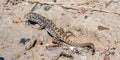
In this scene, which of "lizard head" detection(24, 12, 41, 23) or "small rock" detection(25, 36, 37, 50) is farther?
"lizard head" detection(24, 12, 41, 23)

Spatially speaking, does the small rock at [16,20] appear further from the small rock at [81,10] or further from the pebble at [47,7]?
the small rock at [81,10]

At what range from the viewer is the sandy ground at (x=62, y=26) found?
23.6ft

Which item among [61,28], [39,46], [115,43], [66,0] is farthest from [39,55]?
[66,0]

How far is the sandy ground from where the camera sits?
7.20 metres

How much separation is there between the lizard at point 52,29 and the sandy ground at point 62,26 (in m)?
0.10

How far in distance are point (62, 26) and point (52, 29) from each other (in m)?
0.25

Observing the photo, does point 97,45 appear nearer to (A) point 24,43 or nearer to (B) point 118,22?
(B) point 118,22

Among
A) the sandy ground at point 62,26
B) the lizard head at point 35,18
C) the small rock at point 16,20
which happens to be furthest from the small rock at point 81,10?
the small rock at point 16,20

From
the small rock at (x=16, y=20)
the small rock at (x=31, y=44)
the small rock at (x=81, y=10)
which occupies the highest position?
the small rock at (x=81, y=10)

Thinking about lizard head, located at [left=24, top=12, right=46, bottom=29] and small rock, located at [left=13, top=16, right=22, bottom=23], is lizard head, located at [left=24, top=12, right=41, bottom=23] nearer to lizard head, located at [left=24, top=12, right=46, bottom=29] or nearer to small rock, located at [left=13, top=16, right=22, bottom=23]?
lizard head, located at [left=24, top=12, right=46, bottom=29]

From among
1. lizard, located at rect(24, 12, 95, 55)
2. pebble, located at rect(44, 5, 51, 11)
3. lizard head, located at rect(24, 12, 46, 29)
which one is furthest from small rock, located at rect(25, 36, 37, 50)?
pebble, located at rect(44, 5, 51, 11)

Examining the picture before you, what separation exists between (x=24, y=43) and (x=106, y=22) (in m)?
1.86

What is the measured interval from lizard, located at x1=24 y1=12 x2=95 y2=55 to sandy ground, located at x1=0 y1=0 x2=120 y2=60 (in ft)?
0.34

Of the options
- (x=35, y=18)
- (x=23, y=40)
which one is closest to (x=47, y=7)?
(x=35, y=18)
